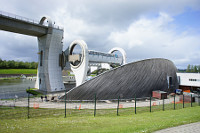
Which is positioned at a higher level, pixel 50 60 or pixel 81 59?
pixel 81 59

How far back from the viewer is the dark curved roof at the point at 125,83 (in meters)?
18.8

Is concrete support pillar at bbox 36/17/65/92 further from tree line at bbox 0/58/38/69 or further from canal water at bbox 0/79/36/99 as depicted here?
tree line at bbox 0/58/38/69

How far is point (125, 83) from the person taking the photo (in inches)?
795

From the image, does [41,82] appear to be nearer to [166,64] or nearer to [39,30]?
[39,30]

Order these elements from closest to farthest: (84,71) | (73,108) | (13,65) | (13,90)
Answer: (73,108) → (84,71) → (13,90) → (13,65)

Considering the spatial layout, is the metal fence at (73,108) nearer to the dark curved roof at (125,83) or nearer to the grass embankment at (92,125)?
the dark curved roof at (125,83)

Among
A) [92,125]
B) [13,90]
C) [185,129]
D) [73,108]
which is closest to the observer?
[185,129]

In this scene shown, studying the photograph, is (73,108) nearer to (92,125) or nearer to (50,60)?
(92,125)

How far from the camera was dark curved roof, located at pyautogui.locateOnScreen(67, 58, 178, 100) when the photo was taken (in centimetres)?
1881

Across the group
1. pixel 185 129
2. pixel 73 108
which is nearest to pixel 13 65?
pixel 73 108

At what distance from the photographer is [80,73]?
31.1 metres

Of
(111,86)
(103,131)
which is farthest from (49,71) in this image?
(103,131)

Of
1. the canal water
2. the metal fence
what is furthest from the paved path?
the canal water

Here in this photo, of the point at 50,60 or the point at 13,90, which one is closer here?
the point at 50,60
